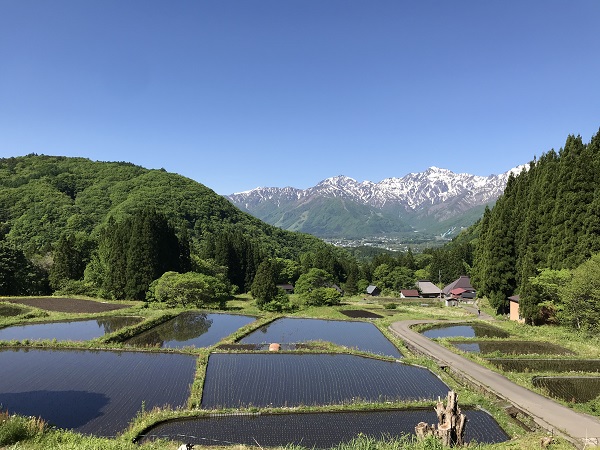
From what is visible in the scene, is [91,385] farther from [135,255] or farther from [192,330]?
[135,255]

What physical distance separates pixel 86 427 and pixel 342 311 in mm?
37855

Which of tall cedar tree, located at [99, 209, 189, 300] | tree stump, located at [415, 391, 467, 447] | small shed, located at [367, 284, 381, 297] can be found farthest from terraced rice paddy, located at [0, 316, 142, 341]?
small shed, located at [367, 284, 381, 297]

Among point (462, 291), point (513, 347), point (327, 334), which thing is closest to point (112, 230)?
point (327, 334)

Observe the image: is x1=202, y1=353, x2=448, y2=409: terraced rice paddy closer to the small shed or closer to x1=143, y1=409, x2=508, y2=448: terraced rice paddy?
x1=143, y1=409, x2=508, y2=448: terraced rice paddy

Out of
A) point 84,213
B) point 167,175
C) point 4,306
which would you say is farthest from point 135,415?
point 167,175

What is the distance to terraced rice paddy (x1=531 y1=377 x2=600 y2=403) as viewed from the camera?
60.4 feet

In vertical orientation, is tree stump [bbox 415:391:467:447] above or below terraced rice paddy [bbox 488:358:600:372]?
above

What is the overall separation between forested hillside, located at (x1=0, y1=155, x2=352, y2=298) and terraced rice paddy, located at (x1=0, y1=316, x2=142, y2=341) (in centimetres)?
1492

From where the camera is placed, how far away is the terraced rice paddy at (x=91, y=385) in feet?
50.0

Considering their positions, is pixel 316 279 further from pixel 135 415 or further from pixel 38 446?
pixel 38 446

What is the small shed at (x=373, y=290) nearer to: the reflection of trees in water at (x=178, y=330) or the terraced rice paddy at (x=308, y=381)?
the reflection of trees in water at (x=178, y=330)

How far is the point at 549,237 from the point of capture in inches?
1474

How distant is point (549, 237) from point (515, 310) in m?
8.54

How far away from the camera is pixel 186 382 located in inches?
765
